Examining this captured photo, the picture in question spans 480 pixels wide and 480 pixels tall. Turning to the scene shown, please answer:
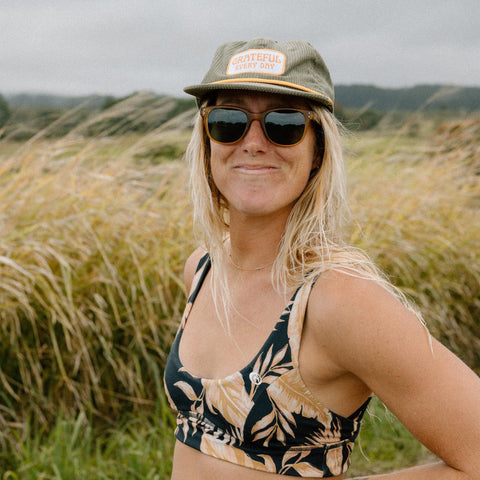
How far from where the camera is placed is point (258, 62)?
1.50m

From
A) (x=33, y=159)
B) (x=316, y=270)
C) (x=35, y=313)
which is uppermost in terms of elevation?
(x=316, y=270)

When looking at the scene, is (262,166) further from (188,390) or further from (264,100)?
(188,390)

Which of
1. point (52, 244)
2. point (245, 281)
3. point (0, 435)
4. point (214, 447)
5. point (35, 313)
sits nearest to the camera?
point (214, 447)

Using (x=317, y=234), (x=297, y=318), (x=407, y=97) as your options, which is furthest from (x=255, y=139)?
(x=407, y=97)

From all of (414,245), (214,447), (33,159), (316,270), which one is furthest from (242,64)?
(414,245)

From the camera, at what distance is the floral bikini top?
4.49 ft

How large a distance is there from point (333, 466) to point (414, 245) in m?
3.67

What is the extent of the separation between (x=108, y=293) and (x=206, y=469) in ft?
7.14

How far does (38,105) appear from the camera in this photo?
198 inches

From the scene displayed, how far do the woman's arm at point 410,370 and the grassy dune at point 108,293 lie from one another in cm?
135

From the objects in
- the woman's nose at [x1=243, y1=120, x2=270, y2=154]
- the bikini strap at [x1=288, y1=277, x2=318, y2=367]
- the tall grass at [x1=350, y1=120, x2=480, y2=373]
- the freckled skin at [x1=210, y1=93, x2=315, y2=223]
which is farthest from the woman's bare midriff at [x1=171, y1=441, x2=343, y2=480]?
the tall grass at [x1=350, y1=120, x2=480, y2=373]

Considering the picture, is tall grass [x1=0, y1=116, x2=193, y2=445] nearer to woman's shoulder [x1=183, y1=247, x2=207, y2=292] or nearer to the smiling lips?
woman's shoulder [x1=183, y1=247, x2=207, y2=292]

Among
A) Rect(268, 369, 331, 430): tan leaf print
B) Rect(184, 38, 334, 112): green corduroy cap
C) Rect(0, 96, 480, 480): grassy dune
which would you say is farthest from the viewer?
Rect(0, 96, 480, 480): grassy dune

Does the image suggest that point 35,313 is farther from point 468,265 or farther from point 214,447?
point 468,265
